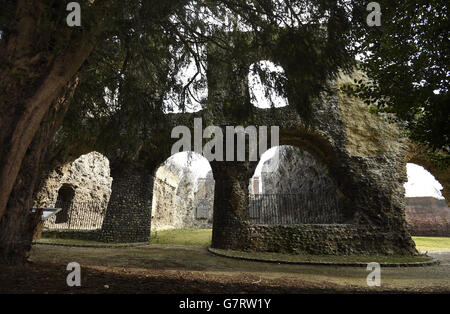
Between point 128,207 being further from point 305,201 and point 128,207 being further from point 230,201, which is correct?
point 305,201

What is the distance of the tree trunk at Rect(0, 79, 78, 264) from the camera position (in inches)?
131

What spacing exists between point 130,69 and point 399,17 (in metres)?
4.51

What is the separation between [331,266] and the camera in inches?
267

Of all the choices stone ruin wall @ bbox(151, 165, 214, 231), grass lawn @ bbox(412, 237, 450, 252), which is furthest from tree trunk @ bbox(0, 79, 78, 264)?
stone ruin wall @ bbox(151, 165, 214, 231)

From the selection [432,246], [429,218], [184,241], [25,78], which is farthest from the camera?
[429,218]

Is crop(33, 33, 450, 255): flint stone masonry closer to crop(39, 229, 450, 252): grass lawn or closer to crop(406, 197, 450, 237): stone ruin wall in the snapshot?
crop(39, 229, 450, 252): grass lawn

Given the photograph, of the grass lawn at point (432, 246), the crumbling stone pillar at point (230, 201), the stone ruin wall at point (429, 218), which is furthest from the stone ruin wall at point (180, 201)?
the stone ruin wall at point (429, 218)

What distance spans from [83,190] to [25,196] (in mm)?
12395

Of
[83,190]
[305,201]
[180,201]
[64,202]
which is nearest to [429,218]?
[305,201]

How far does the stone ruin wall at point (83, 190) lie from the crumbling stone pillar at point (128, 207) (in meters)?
3.87

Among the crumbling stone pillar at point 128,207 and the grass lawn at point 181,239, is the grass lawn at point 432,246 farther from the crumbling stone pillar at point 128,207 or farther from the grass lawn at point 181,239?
the crumbling stone pillar at point 128,207

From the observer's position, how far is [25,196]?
11.2 ft

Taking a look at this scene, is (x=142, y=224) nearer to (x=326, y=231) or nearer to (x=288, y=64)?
(x=326, y=231)

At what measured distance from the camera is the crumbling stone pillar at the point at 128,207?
33.8 ft
